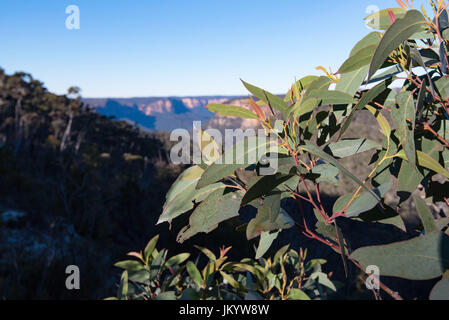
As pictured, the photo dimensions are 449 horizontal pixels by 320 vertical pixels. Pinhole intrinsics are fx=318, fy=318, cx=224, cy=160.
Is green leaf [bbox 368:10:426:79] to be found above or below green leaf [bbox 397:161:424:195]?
above

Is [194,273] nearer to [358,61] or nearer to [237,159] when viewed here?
[237,159]

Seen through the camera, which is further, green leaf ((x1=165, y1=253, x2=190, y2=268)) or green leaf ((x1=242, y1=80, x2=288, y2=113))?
green leaf ((x1=165, y1=253, x2=190, y2=268))

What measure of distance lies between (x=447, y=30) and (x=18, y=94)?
63.0ft

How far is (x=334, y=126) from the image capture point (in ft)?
1.67

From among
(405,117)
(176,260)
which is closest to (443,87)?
(405,117)

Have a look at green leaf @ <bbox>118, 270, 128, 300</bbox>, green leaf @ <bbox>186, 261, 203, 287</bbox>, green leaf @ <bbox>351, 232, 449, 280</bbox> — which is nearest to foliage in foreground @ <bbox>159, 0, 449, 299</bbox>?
green leaf @ <bbox>351, 232, 449, 280</bbox>

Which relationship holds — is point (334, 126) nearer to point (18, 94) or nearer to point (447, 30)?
point (447, 30)

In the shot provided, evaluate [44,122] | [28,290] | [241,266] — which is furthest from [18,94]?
[241,266]

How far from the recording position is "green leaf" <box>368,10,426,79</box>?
14.5 inches

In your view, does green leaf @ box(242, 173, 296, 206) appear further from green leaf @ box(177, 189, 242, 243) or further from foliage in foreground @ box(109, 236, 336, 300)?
foliage in foreground @ box(109, 236, 336, 300)

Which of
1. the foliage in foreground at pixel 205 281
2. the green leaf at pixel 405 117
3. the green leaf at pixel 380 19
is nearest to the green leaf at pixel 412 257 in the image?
the green leaf at pixel 405 117

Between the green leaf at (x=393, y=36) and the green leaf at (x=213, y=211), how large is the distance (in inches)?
9.9

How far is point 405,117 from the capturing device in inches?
16.8

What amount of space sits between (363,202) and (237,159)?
17cm
